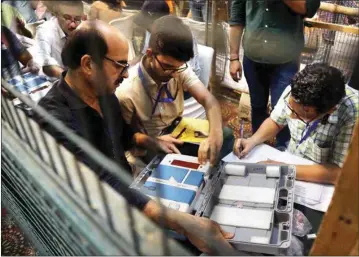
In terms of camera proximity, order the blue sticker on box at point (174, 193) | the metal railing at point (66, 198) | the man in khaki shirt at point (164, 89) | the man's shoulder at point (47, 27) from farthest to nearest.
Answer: the man's shoulder at point (47, 27)
the man in khaki shirt at point (164, 89)
the blue sticker on box at point (174, 193)
the metal railing at point (66, 198)

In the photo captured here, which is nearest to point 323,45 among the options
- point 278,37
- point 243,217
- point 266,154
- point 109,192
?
point 278,37

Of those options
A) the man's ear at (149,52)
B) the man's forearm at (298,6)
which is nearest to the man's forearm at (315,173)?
the man's forearm at (298,6)

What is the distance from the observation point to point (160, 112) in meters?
1.69

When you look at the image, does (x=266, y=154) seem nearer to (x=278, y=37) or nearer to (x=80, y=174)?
(x=278, y=37)

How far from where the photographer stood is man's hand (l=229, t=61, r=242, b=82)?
2047 millimetres

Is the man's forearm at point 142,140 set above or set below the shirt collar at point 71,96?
below

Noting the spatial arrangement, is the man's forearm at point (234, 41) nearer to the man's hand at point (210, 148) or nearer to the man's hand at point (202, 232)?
the man's hand at point (210, 148)

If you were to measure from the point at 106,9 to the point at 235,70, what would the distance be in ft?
4.47

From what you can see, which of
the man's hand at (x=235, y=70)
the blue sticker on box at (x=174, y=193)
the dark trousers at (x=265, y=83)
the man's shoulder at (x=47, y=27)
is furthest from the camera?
the man's hand at (x=235, y=70)

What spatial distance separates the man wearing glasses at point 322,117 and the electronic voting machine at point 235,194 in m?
0.18

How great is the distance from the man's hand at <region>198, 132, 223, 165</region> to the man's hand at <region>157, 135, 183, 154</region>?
112 millimetres

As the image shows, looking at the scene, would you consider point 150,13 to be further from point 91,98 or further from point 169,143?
point 169,143

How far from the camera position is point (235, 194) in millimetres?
1193

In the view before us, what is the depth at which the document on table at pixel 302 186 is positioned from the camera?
1.20 metres
